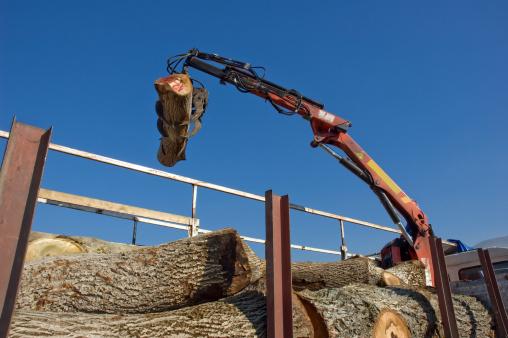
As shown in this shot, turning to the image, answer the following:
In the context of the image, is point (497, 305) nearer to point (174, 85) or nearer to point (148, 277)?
point (148, 277)

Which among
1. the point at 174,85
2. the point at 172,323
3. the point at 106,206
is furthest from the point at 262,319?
the point at 106,206

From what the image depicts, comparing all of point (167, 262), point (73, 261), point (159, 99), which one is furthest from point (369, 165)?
point (73, 261)

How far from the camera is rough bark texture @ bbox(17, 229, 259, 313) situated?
3.62 m

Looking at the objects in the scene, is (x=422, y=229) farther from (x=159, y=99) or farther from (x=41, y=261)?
(x=41, y=261)

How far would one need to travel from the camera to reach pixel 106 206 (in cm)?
599

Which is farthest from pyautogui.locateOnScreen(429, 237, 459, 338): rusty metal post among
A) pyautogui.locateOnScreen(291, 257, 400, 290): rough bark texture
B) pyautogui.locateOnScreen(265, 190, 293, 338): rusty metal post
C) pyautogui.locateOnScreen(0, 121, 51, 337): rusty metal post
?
pyautogui.locateOnScreen(0, 121, 51, 337): rusty metal post

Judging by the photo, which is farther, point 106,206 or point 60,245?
point 106,206

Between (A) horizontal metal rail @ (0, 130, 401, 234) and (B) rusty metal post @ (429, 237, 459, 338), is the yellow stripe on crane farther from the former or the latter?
(B) rusty metal post @ (429, 237, 459, 338)

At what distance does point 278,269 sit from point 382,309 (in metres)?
1.48

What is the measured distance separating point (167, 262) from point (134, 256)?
→ 0.32 m

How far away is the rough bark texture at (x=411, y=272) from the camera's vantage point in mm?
6574

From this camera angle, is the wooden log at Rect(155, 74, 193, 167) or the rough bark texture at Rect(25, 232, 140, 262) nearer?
the wooden log at Rect(155, 74, 193, 167)

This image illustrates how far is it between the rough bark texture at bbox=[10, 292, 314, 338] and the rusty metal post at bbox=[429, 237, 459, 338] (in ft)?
6.82

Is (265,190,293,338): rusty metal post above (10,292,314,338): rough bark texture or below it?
above
